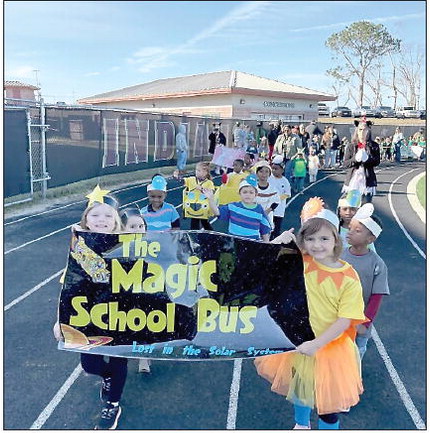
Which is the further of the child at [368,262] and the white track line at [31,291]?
the white track line at [31,291]

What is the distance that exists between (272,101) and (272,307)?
33127 millimetres

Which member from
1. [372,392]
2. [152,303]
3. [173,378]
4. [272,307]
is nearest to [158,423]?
[173,378]

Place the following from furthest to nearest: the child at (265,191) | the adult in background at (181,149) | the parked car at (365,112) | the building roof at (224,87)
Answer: the parked car at (365,112)
the building roof at (224,87)
the adult in background at (181,149)
the child at (265,191)

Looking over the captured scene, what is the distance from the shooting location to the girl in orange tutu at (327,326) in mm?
2770

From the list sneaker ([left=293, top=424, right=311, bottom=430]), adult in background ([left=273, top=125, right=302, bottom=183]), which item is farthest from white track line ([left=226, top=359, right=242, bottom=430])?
adult in background ([left=273, top=125, right=302, bottom=183])

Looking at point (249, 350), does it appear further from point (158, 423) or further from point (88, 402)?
point (88, 402)

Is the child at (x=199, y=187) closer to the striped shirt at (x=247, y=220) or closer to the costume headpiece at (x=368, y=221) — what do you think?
the striped shirt at (x=247, y=220)

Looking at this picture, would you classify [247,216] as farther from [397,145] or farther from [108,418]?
[397,145]

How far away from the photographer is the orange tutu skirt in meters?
2.79

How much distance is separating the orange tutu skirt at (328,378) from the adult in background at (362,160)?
19.9ft

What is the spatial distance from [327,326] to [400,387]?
171cm

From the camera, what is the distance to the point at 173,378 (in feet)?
13.2

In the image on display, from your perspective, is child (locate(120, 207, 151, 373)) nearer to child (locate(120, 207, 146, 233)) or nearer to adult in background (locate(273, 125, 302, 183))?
child (locate(120, 207, 146, 233))

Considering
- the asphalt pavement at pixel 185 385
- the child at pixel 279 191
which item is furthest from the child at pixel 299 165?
the asphalt pavement at pixel 185 385
